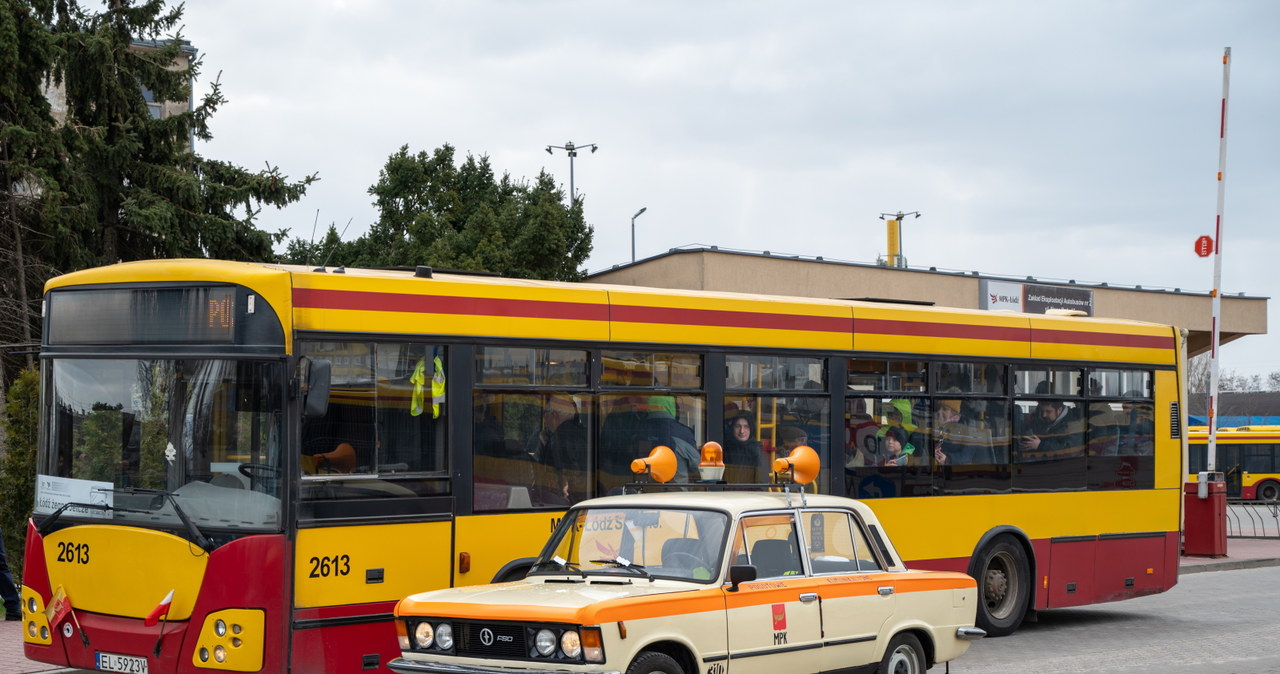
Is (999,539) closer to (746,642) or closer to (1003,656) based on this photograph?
(1003,656)

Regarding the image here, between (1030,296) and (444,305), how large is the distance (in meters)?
28.8

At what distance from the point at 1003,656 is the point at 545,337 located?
5411mm

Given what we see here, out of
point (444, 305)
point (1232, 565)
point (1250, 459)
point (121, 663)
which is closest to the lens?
point (121, 663)

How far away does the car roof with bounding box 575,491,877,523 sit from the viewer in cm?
880

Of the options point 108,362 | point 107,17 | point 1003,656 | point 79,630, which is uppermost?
point 107,17

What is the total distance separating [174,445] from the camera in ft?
30.2

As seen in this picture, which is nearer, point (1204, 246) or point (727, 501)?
point (727, 501)

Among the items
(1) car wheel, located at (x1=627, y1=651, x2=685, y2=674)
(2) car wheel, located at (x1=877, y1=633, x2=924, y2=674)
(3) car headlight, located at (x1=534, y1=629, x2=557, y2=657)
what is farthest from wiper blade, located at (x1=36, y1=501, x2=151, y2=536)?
(2) car wheel, located at (x1=877, y1=633, x2=924, y2=674)

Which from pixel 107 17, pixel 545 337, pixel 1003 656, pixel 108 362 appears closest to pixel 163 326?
pixel 108 362

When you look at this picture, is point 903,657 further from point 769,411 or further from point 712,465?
point 769,411

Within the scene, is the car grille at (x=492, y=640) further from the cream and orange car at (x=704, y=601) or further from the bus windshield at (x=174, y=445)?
the bus windshield at (x=174, y=445)

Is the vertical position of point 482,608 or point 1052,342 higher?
point 1052,342

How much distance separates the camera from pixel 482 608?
7.80 meters

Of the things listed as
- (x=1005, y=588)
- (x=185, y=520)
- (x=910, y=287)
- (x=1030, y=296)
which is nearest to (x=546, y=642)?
(x=185, y=520)
